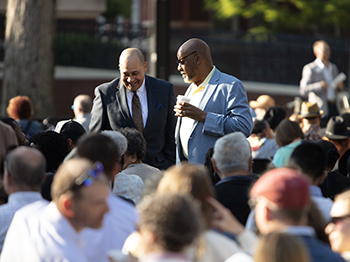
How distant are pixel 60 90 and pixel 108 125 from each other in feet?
34.6

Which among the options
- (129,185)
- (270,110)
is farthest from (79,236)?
(270,110)

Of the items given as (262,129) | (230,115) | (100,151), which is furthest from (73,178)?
(262,129)

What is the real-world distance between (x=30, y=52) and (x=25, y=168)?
847 centimetres

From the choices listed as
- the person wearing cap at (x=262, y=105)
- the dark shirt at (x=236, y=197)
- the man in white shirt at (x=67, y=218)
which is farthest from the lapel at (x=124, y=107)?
the person wearing cap at (x=262, y=105)

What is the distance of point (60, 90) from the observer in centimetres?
1595

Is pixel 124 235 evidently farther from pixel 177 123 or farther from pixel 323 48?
pixel 323 48

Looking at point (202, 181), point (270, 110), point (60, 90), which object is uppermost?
point (202, 181)

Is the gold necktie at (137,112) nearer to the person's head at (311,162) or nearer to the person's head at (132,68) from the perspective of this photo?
the person's head at (132,68)

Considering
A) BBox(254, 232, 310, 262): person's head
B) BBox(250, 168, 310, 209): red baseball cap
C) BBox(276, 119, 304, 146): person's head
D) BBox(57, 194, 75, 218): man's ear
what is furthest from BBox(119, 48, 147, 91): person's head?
BBox(254, 232, 310, 262): person's head

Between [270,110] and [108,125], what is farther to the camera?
[270,110]

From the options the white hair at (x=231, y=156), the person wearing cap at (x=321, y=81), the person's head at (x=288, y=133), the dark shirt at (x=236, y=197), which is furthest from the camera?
the person wearing cap at (x=321, y=81)

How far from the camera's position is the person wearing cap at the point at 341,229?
3.03 metres

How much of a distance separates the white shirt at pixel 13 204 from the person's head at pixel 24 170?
0.03m

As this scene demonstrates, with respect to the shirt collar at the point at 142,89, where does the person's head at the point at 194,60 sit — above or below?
above
